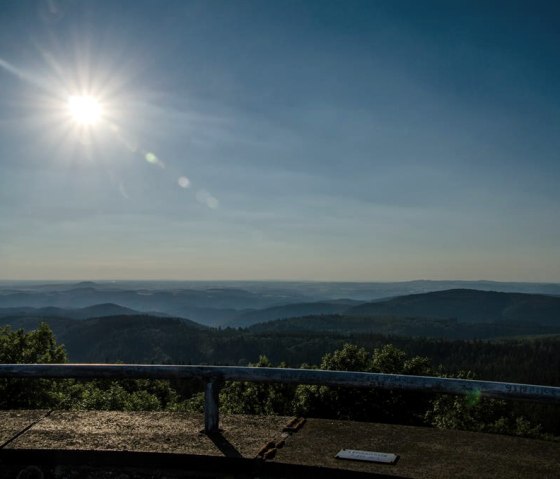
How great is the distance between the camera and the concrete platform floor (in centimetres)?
349

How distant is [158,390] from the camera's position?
45.0 meters

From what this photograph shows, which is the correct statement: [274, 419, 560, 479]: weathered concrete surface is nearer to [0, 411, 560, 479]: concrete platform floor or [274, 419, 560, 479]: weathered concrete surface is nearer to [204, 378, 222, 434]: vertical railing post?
[0, 411, 560, 479]: concrete platform floor

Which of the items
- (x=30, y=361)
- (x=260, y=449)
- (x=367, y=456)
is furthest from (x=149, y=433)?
(x=30, y=361)

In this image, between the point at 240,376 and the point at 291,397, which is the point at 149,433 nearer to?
the point at 240,376

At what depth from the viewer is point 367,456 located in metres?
3.65

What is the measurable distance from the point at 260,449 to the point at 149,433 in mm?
1049

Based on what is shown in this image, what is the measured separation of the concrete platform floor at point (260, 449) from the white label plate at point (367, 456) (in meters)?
0.05

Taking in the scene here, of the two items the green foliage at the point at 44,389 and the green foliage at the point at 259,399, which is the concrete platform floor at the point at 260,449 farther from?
the green foliage at the point at 259,399

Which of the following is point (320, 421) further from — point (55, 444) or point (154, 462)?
point (55, 444)

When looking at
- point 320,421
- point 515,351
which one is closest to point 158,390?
point 320,421

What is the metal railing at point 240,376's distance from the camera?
369 centimetres

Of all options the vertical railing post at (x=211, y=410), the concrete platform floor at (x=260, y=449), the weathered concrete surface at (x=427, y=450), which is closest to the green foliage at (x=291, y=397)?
the weathered concrete surface at (x=427, y=450)

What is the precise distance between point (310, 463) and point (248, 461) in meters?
0.45

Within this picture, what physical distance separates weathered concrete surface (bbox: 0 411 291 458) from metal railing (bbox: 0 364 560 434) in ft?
0.86
